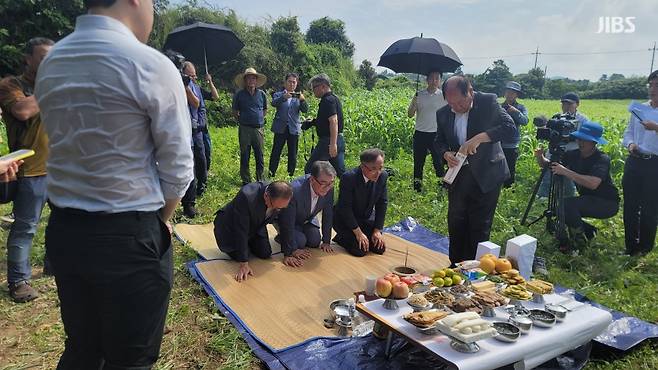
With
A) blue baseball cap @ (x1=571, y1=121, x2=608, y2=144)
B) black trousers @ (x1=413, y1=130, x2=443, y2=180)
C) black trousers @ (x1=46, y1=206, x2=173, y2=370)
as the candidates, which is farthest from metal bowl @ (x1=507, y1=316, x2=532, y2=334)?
black trousers @ (x1=413, y1=130, x2=443, y2=180)

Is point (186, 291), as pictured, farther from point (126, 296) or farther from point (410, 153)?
point (410, 153)

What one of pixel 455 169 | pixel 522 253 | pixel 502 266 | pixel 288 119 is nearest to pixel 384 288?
pixel 502 266

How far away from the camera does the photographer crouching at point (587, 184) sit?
4594 millimetres

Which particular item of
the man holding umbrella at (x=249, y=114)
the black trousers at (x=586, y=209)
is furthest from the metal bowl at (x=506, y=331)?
the man holding umbrella at (x=249, y=114)

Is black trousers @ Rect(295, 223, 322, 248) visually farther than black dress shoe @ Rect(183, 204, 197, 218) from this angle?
No

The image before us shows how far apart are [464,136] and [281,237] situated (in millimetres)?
1868

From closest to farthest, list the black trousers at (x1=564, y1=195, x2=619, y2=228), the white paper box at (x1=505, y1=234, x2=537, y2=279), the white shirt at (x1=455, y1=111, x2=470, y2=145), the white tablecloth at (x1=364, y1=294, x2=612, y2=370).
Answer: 1. the white tablecloth at (x1=364, y1=294, x2=612, y2=370)
2. the white paper box at (x1=505, y1=234, x2=537, y2=279)
3. the white shirt at (x1=455, y1=111, x2=470, y2=145)
4. the black trousers at (x1=564, y1=195, x2=619, y2=228)

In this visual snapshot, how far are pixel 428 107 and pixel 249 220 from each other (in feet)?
12.2

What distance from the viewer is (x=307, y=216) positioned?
4492 mm

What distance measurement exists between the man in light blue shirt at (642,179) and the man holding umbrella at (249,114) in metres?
4.53

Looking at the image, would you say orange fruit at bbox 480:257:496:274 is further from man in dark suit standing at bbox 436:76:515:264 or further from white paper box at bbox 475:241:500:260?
man in dark suit standing at bbox 436:76:515:264

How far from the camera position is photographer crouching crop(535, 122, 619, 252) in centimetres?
459

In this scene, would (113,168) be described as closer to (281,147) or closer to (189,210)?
(189,210)

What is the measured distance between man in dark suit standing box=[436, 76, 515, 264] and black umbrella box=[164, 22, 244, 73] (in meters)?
3.90
